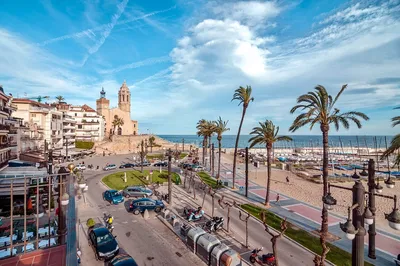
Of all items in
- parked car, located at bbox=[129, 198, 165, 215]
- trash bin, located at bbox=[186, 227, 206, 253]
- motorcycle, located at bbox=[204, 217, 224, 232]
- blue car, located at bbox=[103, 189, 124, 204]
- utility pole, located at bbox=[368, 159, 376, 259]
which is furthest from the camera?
blue car, located at bbox=[103, 189, 124, 204]

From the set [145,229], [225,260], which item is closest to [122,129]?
[145,229]

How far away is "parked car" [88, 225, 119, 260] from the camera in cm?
1514

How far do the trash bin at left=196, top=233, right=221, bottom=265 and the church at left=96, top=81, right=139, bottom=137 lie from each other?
101 metres

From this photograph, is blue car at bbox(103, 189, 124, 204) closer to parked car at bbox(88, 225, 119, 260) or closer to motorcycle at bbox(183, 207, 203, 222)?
motorcycle at bbox(183, 207, 203, 222)

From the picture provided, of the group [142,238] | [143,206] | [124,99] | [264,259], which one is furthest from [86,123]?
[264,259]

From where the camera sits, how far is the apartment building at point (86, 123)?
297 feet

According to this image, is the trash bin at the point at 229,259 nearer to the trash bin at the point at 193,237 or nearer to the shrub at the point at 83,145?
the trash bin at the point at 193,237

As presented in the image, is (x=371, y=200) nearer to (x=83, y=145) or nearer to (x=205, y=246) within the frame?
(x=205, y=246)

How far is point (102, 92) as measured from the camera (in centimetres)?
11106

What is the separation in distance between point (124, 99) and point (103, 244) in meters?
108

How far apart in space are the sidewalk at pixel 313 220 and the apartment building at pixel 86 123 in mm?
75216

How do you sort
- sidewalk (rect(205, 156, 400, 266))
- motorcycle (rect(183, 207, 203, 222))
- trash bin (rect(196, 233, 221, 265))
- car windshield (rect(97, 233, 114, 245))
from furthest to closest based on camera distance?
motorcycle (rect(183, 207, 203, 222)), sidewalk (rect(205, 156, 400, 266)), car windshield (rect(97, 233, 114, 245)), trash bin (rect(196, 233, 221, 265))

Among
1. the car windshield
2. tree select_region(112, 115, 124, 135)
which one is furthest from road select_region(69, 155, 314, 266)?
tree select_region(112, 115, 124, 135)

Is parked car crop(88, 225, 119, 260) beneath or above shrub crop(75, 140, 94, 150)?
beneath
